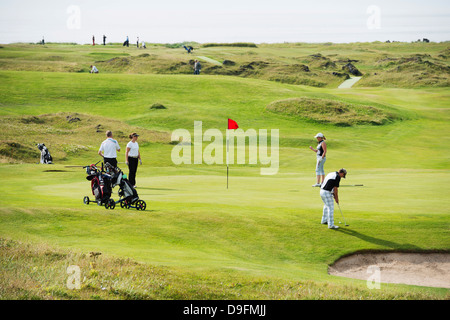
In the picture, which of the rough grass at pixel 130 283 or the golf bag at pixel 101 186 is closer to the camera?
the rough grass at pixel 130 283

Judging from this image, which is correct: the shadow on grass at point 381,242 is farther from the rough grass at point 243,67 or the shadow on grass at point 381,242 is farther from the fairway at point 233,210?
the rough grass at point 243,67

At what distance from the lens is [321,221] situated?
18938 millimetres

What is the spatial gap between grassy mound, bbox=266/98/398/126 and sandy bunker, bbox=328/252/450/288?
49982mm

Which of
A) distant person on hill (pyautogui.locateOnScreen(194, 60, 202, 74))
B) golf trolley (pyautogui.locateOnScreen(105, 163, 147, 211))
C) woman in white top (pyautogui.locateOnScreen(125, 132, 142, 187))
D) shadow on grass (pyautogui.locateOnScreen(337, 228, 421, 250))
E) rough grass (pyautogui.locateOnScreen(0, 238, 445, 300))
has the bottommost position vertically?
shadow on grass (pyautogui.locateOnScreen(337, 228, 421, 250))

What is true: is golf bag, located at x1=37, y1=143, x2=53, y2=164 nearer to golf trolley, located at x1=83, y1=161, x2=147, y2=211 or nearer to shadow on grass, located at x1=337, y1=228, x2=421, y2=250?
golf trolley, located at x1=83, y1=161, x2=147, y2=211

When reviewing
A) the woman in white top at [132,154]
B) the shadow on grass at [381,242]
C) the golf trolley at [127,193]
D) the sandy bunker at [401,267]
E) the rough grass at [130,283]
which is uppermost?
the woman in white top at [132,154]

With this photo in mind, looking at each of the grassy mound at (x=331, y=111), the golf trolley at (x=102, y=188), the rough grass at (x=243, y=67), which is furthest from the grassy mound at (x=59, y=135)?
the rough grass at (x=243, y=67)

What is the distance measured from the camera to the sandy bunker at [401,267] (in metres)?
15.6

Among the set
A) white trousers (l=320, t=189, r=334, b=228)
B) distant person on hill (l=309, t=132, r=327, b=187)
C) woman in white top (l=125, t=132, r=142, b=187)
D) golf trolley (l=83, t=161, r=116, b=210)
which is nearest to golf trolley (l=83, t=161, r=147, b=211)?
golf trolley (l=83, t=161, r=116, b=210)

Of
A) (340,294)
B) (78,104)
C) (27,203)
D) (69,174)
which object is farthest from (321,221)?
(78,104)

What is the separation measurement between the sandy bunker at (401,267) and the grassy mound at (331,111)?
4998cm

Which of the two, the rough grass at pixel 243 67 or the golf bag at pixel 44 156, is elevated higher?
the rough grass at pixel 243 67

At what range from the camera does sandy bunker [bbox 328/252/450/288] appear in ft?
51.3

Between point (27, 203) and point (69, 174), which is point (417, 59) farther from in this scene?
point (27, 203)
